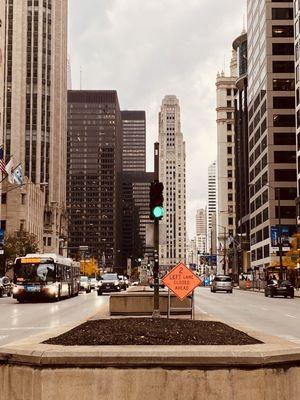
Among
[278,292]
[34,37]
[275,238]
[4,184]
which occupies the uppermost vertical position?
[34,37]

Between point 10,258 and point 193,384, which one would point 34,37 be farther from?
point 193,384

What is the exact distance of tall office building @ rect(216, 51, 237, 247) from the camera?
18550 cm

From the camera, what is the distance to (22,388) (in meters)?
6.91

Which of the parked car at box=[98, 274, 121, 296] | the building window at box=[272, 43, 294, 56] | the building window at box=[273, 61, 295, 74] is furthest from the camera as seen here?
the building window at box=[272, 43, 294, 56]

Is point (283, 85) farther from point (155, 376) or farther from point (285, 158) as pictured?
point (155, 376)

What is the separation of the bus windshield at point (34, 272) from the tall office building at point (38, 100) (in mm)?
94839

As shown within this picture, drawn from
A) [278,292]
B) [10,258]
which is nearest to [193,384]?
[278,292]

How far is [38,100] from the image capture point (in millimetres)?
150000

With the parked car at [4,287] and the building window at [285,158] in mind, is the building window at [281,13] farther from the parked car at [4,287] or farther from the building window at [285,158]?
the parked car at [4,287]

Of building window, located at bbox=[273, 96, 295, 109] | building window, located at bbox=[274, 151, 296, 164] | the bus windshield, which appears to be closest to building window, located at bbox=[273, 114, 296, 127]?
building window, located at bbox=[273, 96, 295, 109]

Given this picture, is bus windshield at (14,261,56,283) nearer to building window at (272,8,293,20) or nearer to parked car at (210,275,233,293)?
parked car at (210,275,233,293)

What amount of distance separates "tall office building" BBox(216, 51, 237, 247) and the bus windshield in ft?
470

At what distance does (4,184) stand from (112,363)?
104 meters

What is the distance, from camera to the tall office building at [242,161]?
450 feet
